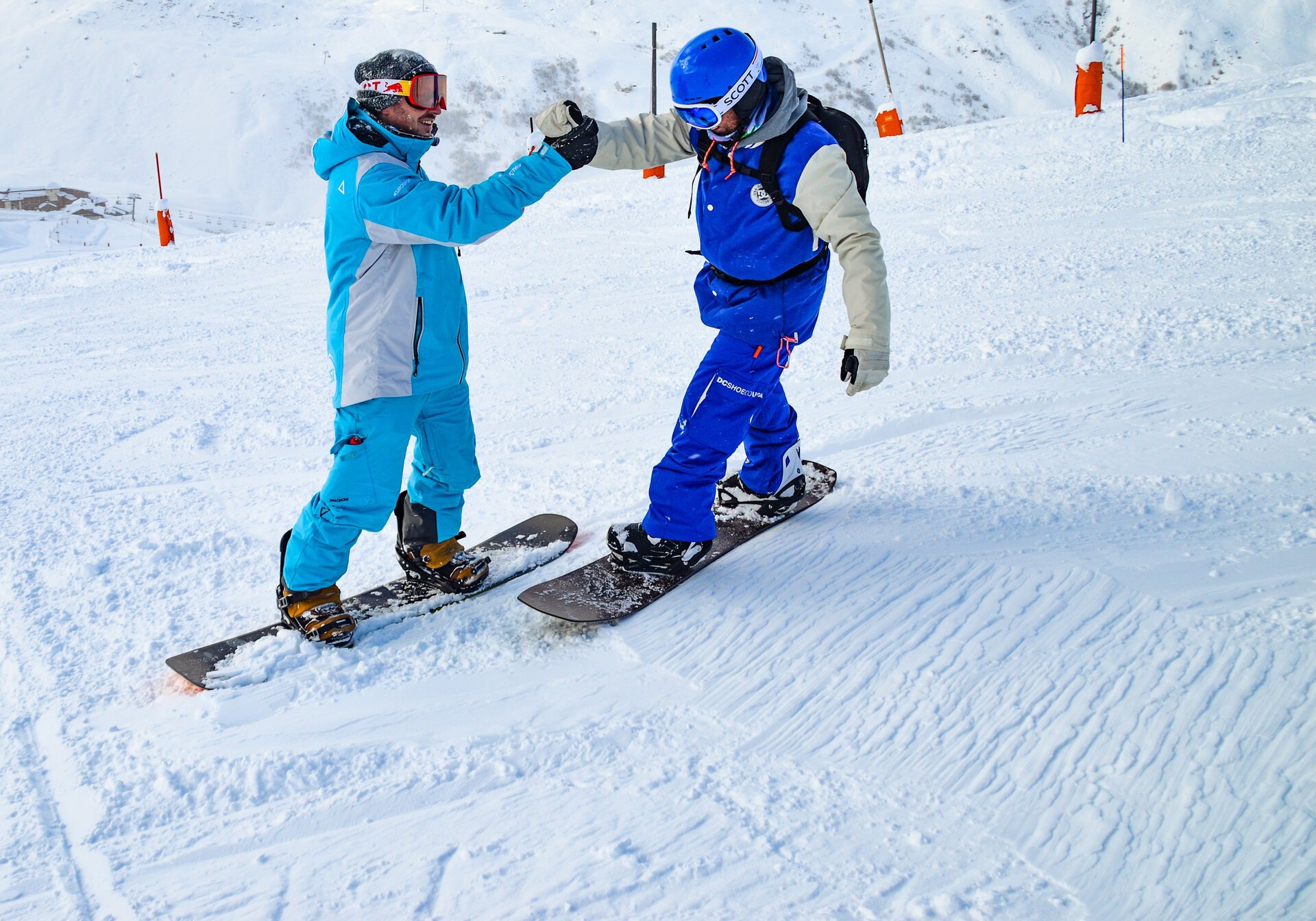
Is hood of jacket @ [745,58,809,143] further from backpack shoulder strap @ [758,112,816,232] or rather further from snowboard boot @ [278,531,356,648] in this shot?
snowboard boot @ [278,531,356,648]

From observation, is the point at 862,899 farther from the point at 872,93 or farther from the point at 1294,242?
the point at 872,93

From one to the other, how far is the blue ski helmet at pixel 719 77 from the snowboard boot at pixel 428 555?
5.51 ft

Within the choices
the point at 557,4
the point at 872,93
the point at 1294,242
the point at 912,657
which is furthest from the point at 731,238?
the point at 557,4

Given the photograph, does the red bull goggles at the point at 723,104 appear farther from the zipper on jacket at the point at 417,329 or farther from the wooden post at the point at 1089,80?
the wooden post at the point at 1089,80

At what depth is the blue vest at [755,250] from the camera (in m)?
2.86

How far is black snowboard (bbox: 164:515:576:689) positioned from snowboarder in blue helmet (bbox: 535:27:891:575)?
42 cm

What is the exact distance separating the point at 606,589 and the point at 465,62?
3150 cm

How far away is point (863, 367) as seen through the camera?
2.71m

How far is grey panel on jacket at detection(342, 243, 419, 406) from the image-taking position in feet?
8.79

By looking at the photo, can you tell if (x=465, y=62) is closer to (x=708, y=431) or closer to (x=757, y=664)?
(x=708, y=431)

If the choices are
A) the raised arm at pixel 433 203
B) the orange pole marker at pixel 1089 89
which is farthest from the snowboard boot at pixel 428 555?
the orange pole marker at pixel 1089 89


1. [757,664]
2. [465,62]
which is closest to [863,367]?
[757,664]

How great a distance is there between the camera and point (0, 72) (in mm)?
26656

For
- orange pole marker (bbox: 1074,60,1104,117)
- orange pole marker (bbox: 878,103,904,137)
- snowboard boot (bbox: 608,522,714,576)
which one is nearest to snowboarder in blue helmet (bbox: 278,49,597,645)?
snowboard boot (bbox: 608,522,714,576)
